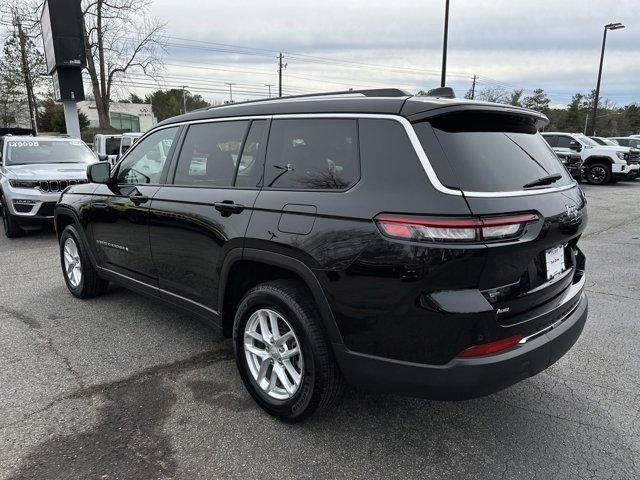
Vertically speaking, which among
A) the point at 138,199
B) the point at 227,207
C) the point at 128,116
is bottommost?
the point at 128,116

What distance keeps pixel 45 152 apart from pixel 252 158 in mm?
8328

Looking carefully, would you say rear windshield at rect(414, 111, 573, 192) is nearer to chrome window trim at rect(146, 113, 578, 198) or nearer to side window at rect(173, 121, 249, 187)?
chrome window trim at rect(146, 113, 578, 198)

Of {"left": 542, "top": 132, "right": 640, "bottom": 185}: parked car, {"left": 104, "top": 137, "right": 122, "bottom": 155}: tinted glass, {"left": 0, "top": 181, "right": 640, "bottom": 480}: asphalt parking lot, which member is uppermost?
{"left": 104, "top": 137, "right": 122, "bottom": 155}: tinted glass

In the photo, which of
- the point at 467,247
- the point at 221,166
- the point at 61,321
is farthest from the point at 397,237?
the point at 61,321

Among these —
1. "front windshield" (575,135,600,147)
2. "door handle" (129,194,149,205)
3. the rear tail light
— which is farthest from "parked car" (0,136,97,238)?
"front windshield" (575,135,600,147)

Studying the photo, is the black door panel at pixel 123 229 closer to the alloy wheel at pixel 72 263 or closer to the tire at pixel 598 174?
the alloy wheel at pixel 72 263

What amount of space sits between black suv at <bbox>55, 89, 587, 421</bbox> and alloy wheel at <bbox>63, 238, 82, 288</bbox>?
2.18 meters

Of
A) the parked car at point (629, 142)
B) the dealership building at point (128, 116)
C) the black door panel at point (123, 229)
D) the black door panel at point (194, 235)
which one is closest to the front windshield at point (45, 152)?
the black door panel at point (123, 229)

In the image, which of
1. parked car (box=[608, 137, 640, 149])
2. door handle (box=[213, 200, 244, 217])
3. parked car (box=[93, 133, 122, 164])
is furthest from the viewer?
parked car (box=[608, 137, 640, 149])

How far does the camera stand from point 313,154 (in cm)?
269

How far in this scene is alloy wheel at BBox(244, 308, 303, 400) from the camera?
2752mm

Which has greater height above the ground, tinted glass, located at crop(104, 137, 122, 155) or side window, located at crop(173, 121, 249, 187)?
side window, located at crop(173, 121, 249, 187)


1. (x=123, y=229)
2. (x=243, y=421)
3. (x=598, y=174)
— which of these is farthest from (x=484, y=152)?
(x=598, y=174)

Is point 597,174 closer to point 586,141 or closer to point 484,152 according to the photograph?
point 586,141
